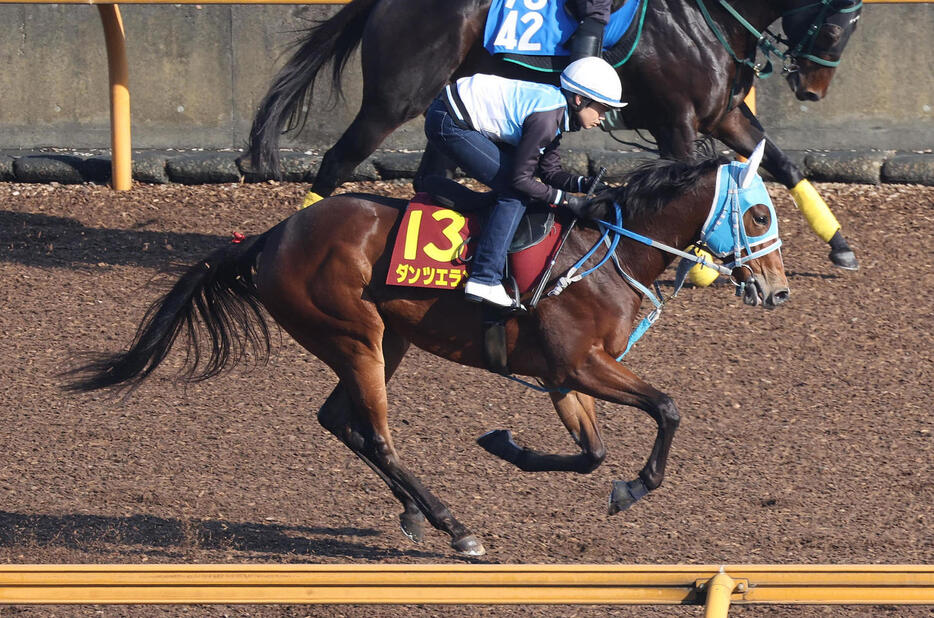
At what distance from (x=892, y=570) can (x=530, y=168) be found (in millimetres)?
2385

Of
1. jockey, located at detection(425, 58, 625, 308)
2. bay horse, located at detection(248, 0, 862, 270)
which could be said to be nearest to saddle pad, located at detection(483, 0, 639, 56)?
bay horse, located at detection(248, 0, 862, 270)

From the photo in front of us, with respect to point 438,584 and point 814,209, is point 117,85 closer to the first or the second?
point 814,209

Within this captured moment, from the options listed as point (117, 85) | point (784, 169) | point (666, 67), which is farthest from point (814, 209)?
point (117, 85)

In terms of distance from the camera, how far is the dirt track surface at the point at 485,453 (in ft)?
17.1

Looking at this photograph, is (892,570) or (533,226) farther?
(533,226)

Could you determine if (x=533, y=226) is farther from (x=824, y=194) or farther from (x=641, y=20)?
(x=824, y=194)

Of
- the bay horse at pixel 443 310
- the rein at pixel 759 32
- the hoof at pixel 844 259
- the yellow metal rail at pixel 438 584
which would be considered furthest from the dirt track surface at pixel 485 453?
the yellow metal rail at pixel 438 584

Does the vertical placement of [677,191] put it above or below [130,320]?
above

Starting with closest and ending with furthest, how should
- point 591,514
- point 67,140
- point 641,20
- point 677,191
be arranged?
point 677,191
point 591,514
point 641,20
point 67,140

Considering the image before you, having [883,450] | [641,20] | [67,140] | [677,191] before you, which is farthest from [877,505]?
[67,140]

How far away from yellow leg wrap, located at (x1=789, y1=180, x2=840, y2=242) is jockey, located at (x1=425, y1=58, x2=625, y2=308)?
9.96 ft

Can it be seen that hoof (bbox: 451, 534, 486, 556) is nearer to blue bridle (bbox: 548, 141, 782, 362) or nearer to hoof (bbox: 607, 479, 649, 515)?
hoof (bbox: 607, 479, 649, 515)

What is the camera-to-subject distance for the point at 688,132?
7.36 meters

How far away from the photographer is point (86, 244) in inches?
349
